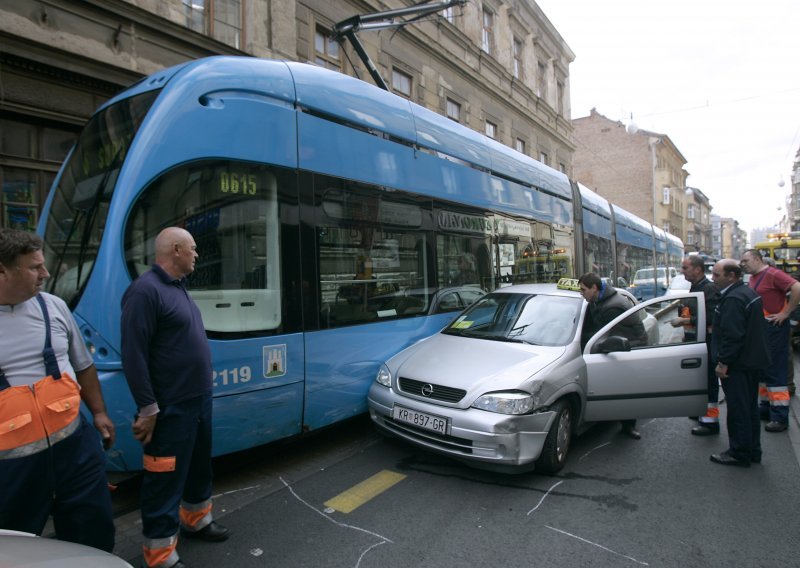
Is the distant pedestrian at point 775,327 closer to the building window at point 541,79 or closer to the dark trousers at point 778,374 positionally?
the dark trousers at point 778,374

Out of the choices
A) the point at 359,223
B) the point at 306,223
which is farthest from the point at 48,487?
the point at 359,223

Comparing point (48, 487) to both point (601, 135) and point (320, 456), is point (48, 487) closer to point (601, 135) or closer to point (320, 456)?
point (320, 456)

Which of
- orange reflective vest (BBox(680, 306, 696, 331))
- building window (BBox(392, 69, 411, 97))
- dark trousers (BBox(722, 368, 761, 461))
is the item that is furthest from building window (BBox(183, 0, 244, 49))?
dark trousers (BBox(722, 368, 761, 461))

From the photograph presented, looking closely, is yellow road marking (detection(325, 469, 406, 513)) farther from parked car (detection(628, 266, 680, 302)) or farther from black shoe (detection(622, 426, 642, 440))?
parked car (detection(628, 266, 680, 302))

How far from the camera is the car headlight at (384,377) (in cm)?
437

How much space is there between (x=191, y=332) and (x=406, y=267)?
2869 mm

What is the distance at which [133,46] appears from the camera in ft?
Answer: 24.4

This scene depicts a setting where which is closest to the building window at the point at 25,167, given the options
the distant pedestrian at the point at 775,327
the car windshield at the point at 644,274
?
the distant pedestrian at the point at 775,327

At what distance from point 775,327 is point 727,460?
1.87 meters

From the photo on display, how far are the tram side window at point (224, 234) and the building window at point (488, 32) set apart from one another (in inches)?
670

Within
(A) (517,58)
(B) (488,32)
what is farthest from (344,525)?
(A) (517,58)

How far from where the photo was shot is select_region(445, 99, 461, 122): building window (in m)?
15.5

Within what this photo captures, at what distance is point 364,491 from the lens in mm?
3686

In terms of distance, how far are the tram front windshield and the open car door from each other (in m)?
4.02
